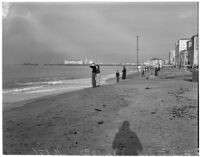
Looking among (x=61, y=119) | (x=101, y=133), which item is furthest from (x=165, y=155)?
(x=61, y=119)

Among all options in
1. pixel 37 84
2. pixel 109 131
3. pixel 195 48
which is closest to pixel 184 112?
pixel 109 131

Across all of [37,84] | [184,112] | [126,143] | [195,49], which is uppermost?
[195,49]

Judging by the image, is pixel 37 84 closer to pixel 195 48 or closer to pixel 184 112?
pixel 195 48

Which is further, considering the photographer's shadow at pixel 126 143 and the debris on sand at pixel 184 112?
the debris on sand at pixel 184 112

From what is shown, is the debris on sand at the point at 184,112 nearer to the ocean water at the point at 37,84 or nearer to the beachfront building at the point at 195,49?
the beachfront building at the point at 195,49

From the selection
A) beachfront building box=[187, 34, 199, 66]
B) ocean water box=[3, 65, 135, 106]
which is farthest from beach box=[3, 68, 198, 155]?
ocean water box=[3, 65, 135, 106]

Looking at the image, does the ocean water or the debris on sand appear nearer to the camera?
the debris on sand

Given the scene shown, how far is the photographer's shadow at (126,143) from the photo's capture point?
156 inches

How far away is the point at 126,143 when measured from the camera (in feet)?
13.7

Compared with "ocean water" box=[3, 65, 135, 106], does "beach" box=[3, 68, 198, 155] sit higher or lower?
higher

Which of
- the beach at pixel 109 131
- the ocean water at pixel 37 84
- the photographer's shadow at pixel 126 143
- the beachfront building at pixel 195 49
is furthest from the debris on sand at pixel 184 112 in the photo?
the ocean water at pixel 37 84

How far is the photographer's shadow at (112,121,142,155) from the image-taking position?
396cm

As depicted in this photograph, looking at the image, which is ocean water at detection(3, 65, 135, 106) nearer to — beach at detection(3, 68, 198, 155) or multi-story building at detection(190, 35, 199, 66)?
beach at detection(3, 68, 198, 155)

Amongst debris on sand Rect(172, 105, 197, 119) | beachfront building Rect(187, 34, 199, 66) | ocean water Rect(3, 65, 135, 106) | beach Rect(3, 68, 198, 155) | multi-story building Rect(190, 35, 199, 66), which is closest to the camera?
beach Rect(3, 68, 198, 155)
